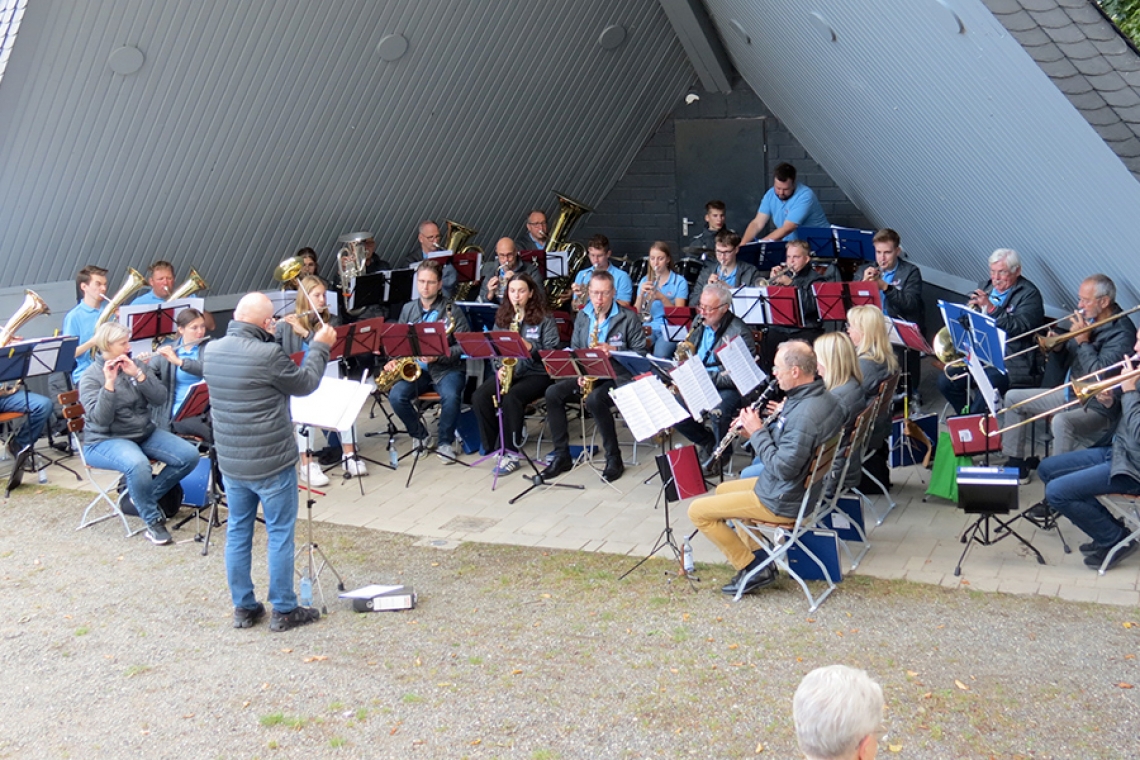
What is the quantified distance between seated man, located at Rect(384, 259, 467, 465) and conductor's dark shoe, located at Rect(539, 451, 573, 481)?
1066 mm

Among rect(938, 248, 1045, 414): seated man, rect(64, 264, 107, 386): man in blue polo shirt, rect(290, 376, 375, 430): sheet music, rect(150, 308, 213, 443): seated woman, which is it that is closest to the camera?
rect(290, 376, 375, 430): sheet music

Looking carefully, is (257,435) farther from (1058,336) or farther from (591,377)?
(1058,336)

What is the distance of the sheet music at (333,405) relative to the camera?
7.28 metres

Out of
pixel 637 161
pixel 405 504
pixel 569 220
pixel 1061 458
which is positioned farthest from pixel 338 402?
pixel 637 161

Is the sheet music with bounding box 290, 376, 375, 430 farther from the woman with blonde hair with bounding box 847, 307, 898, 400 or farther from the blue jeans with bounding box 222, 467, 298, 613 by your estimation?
the woman with blonde hair with bounding box 847, 307, 898, 400

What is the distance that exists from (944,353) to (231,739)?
6.01m

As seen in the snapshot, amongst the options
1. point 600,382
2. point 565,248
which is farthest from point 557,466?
point 565,248

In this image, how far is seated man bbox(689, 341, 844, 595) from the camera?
6453 millimetres

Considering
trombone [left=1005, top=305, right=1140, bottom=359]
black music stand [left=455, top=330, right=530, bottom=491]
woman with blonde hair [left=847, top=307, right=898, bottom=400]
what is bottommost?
black music stand [left=455, top=330, right=530, bottom=491]

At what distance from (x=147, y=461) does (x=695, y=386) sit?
12.9 feet

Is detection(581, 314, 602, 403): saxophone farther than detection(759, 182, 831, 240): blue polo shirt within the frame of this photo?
No

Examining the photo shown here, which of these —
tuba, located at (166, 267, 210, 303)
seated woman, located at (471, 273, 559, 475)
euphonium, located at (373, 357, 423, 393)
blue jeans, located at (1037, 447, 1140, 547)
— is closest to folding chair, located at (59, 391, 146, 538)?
tuba, located at (166, 267, 210, 303)

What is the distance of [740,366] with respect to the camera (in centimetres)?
843

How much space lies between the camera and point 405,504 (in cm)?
905
